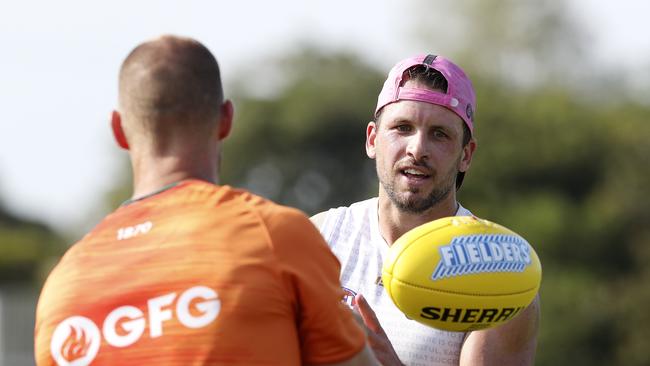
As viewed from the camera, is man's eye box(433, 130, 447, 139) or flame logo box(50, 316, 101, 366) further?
man's eye box(433, 130, 447, 139)

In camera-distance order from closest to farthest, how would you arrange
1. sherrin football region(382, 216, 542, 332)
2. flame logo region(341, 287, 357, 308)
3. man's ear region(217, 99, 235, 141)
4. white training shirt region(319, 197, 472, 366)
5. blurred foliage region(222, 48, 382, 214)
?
man's ear region(217, 99, 235, 141) → sherrin football region(382, 216, 542, 332) → flame logo region(341, 287, 357, 308) → white training shirt region(319, 197, 472, 366) → blurred foliage region(222, 48, 382, 214)

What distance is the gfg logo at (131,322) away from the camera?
489 centimetres

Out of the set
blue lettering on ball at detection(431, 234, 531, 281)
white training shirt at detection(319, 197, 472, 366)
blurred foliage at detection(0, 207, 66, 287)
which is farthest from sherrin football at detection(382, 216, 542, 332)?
blurred foliage at detection(0, 207, 66, 287)

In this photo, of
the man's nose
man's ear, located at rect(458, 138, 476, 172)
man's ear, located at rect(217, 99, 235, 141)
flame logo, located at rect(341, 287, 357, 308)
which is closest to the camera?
man's ear, located at rect(217, 99, 235, 141)

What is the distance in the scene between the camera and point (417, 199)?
7.25 metres

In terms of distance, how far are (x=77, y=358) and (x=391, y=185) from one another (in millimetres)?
2685

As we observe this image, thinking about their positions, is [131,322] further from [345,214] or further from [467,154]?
[467,154]

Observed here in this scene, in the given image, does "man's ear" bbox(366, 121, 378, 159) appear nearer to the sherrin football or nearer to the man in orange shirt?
the sherrin football

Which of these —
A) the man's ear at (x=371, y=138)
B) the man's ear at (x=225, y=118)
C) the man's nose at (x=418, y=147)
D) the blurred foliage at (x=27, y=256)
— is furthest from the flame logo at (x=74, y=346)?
the blurred foliage at (x=27, y=256)

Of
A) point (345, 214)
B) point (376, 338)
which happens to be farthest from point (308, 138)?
point (376, 338)

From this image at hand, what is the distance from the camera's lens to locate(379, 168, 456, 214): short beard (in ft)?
23.8

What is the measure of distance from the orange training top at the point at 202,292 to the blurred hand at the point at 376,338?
1063 mm

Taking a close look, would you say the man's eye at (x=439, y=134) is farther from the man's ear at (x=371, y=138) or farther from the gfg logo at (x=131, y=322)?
the gfg logo at (x=131, y=322)

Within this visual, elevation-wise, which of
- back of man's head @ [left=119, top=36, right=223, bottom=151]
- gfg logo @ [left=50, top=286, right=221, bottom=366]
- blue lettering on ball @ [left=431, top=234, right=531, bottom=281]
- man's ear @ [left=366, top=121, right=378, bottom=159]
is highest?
back of man's head @ [left=119, top=36, right=223, bottom=151]
